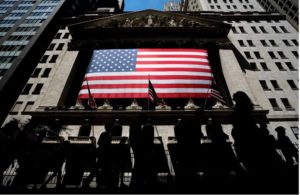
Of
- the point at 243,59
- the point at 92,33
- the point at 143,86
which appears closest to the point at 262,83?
the point at 243,59

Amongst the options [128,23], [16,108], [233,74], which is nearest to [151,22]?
[128,23]

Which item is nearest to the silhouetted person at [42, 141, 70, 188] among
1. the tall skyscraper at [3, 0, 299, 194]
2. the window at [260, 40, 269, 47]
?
the tall skyscraper at [3, 0, 299, 194]

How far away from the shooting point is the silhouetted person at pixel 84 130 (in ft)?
64.2

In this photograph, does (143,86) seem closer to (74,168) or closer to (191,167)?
(74,168)

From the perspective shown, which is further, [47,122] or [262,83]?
[262,83]

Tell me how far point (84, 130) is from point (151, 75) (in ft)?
29.7

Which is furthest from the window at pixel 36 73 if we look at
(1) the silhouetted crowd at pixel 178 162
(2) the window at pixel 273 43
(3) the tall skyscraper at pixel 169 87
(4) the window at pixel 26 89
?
(2) the window at pixel 273 43

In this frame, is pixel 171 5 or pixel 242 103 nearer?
pixel 242 103

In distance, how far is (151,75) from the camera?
23.4 meters

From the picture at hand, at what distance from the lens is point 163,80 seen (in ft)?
75.7

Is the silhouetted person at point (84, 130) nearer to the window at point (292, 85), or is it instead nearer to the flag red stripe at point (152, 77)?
the flag red stripe at point (152, 77)

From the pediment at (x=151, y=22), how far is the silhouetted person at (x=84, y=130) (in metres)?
20.2

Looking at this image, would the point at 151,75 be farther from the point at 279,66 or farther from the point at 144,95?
the point at 279,66

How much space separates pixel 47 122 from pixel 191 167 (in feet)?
49.3
